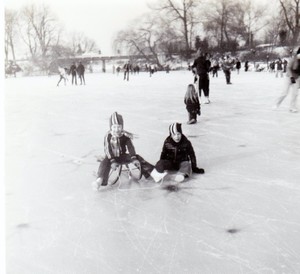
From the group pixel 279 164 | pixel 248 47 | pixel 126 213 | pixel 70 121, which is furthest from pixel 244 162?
pixel 248 47

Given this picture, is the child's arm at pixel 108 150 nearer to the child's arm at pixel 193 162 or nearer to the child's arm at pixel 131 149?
Result: the child's arm at pixel 131 149

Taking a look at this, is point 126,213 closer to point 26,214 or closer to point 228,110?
point 26,214

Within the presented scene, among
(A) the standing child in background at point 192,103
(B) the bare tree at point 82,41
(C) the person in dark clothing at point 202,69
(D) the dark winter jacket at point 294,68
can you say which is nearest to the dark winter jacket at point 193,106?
(A) the standing child in background at point 192,103

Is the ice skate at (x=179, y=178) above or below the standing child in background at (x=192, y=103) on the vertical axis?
below

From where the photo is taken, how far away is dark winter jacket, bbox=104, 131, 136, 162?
3.57 meters

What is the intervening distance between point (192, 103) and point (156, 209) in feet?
11.5

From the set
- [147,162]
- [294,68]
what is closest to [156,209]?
[147,162]

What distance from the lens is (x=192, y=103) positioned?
6203mm

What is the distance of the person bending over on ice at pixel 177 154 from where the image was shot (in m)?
3.67

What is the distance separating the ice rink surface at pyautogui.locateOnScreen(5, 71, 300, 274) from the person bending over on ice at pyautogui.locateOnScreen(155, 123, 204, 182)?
0.15 metres

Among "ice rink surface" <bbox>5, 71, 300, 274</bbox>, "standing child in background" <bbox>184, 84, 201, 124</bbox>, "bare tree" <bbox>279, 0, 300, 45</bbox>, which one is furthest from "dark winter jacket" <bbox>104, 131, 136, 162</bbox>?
"bare tree" <bbox>279, 0, 300, 45</bbox>

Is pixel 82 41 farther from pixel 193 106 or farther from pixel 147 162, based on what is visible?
pixel 147 162

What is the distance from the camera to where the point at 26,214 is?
2953mm

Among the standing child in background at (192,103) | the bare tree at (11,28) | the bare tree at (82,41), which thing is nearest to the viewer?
the bare tree at (11,28)
